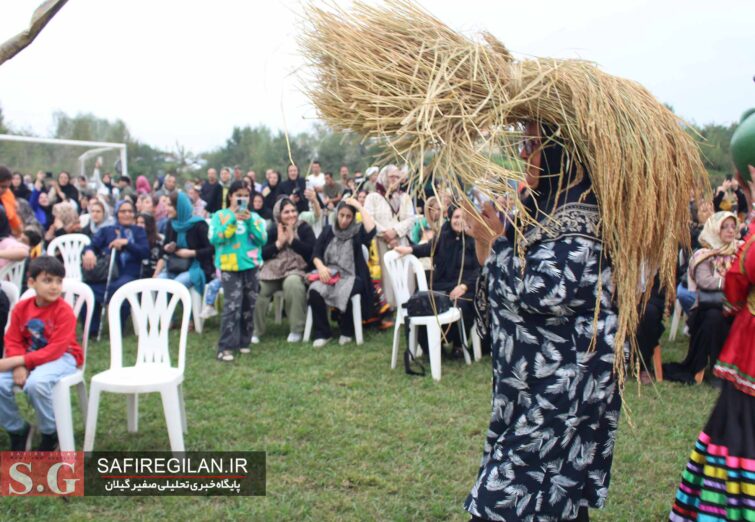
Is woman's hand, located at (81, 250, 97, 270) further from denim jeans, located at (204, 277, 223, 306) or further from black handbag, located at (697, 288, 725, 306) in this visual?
black handbag, located at (697, 288, 725, 306)

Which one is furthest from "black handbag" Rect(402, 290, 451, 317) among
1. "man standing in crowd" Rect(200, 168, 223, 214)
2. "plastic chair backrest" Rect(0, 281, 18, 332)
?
"man standing in crowd" Rect(200, 168, 223, 214)

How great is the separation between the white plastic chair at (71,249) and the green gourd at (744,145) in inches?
286

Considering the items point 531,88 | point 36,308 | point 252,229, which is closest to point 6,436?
point 36,308

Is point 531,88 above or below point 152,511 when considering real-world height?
above

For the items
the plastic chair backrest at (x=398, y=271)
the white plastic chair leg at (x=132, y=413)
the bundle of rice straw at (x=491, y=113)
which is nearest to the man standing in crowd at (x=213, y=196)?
the plastic chair backrest at (x=398, y=271)

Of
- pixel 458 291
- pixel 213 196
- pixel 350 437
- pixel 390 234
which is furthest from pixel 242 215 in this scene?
pixel 213 196

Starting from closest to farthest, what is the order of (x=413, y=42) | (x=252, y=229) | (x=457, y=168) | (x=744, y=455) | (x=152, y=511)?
(x=457, y=168), (x=413, y=42), (x=744, y=455), (x=152, y=511), (x=252, y=229)

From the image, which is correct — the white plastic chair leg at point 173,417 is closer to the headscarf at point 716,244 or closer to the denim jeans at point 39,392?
the denim jeans at point 39,392

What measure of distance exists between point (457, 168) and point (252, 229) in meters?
4.99

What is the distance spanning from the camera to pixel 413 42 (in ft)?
7.91

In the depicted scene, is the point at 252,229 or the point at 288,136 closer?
the point at 288,136

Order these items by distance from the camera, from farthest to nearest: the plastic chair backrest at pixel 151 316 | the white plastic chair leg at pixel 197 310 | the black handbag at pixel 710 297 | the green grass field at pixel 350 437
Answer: the white plastic chair leg at pixel 197 310, the black handbag at pixel 710 297, the plastic chair backrest at pixel 151 316, the green grass field at pixel 350 437

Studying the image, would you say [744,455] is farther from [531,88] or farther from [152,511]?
[152,511]

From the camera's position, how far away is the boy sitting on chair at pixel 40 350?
4.01 metres
